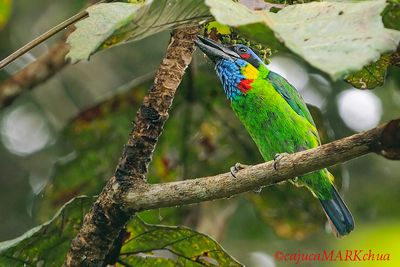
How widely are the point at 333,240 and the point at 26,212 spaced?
2262 millimetres

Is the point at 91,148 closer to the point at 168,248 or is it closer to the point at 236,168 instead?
the point at 168,248

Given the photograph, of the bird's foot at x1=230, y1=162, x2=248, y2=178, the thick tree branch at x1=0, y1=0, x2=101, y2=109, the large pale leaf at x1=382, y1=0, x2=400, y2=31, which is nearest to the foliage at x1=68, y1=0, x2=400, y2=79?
the large pale leaf at x1=382, y1=0, x2=400, y2=31

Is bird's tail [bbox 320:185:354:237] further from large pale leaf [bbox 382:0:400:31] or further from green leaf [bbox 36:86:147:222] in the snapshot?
large pale leaf [bbox 382:0:400:31]

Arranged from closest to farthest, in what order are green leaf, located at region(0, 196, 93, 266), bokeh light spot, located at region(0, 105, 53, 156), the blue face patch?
green leaf, located at region(0, 196, 93, 266) → the blue face patch → bokeh light spot, located at region(0, 105, 53, 156)

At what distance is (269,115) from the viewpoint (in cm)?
314

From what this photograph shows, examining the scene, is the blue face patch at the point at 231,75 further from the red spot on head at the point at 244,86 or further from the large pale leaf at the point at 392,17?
the large pale leaf at the point at 392,17

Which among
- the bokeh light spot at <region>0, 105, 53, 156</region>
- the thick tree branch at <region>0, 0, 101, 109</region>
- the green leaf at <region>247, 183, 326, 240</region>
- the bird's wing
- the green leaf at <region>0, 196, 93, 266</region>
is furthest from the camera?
the bokeh light spot at <region>0, 105, 53, 156</region>

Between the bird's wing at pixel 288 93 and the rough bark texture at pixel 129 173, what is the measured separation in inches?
48.8

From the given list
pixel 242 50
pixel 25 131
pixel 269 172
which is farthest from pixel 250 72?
pixel 25 131

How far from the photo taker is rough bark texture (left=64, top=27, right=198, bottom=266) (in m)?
2.03

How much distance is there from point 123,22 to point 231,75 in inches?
68.4

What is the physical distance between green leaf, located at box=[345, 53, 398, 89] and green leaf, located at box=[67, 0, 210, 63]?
622 millimetres

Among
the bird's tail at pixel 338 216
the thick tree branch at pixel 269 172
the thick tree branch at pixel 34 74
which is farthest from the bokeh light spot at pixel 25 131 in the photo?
the thick tree branch at pixel 269 172

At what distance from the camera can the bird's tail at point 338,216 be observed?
10.5ft
